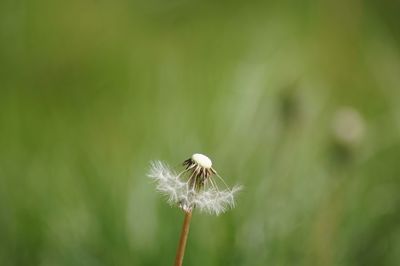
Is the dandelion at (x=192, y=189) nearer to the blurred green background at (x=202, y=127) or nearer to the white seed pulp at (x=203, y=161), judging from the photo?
the white seed pulp at (x=203, y=161)

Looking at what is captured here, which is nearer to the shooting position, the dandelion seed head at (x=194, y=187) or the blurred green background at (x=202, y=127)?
the dandelion seed head at (x=194, y=187)

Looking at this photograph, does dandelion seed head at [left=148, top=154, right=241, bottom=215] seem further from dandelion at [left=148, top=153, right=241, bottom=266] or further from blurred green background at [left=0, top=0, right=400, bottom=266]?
blurred green background at [left=0, top=0, right=400, bottom=266]

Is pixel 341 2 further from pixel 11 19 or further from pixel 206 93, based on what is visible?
pixel 11 19

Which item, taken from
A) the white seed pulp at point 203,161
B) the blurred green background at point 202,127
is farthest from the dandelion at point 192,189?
the blurred green background at point 202,127

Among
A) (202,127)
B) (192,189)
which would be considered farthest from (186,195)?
(202,127)

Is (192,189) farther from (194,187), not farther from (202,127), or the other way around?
(202,127)

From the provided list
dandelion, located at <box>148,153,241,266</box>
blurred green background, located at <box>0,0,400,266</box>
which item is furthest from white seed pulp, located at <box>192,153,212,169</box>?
blurred green background, located at <box>0,0,400,266</box>

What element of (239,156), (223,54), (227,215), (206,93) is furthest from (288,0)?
(227,215)
